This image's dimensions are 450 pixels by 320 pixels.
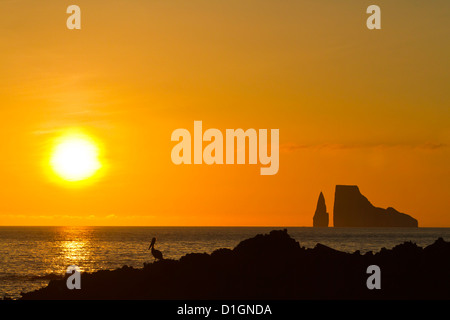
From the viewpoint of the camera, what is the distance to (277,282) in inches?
1323

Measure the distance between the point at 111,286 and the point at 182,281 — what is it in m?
4.22

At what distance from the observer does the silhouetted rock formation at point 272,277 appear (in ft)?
109

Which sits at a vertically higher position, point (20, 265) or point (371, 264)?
point (371, 264)

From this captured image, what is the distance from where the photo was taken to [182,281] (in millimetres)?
33938

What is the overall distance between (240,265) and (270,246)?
2.36 metres

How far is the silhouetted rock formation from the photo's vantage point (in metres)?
33.3

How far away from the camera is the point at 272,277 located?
1331 inches
